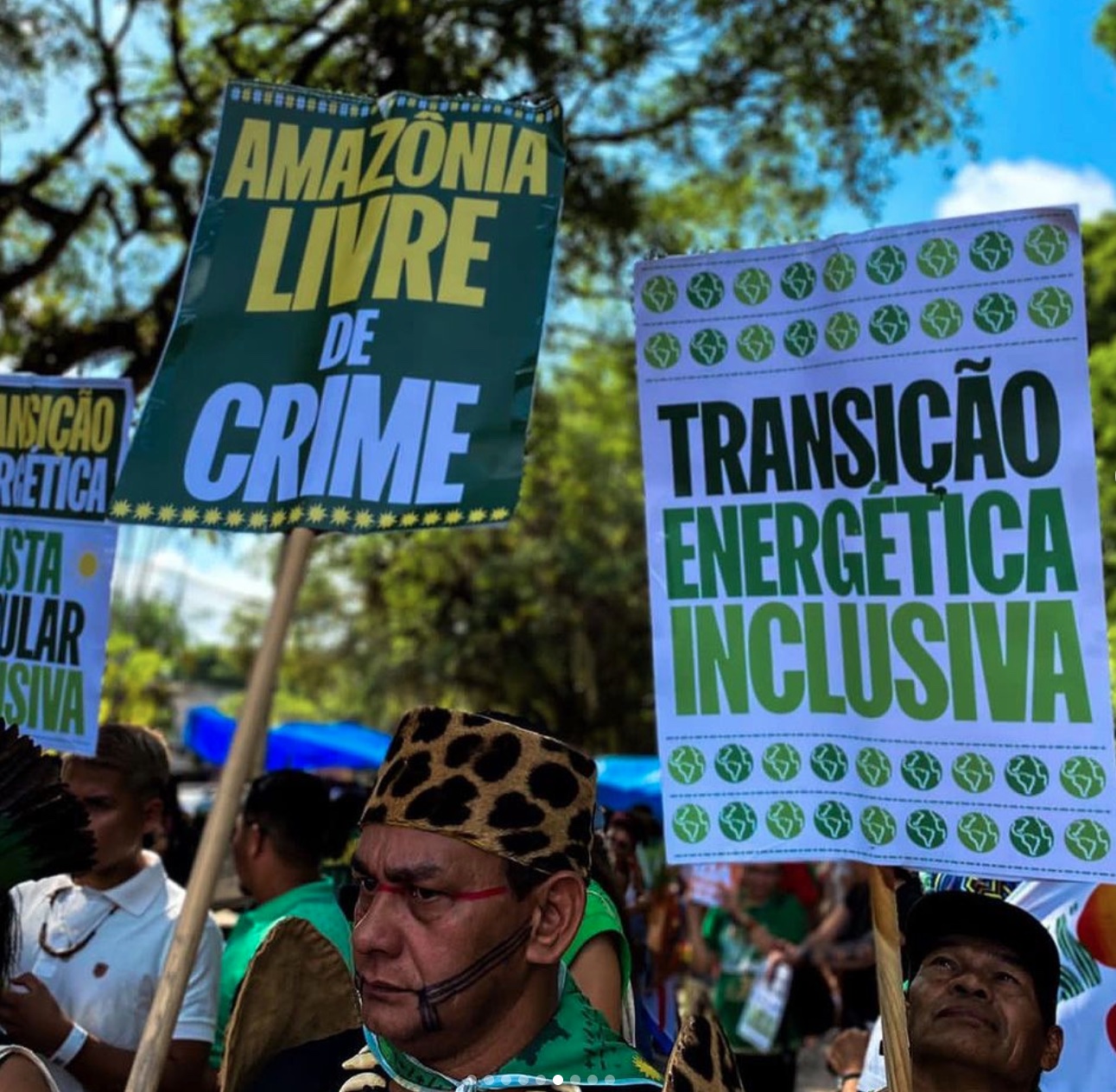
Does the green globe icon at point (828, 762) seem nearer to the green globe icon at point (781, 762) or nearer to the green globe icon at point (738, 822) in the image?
the green globe icon at point (781, 762)

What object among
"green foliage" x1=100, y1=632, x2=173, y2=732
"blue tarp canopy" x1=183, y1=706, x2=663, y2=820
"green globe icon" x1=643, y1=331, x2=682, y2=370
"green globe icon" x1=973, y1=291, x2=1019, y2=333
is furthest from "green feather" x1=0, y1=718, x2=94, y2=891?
"green foliage" x1=100, y1=632, x2=173, y2=732

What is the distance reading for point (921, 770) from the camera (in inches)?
109

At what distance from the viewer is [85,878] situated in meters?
3.76

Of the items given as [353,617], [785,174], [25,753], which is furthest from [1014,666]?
[353,617]

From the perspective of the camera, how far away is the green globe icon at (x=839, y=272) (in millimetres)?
2963

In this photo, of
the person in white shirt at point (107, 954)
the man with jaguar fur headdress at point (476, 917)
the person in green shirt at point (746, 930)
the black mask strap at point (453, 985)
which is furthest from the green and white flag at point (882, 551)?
the person in green shirt at point (746, 930)

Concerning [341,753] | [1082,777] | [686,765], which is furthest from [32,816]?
[341,753]

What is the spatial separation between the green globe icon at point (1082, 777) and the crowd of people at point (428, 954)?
433 mm

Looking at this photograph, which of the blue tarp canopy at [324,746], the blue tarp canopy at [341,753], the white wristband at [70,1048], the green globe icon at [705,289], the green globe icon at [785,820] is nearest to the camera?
the green globe icon at [785,820]

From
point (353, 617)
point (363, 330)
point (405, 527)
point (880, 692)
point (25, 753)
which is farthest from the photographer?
point (353, 617)

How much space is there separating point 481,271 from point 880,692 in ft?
4.46

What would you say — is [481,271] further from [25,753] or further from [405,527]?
[25,753]

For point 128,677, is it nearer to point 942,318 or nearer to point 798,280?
point 798,280

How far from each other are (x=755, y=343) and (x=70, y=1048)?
7.49ft
